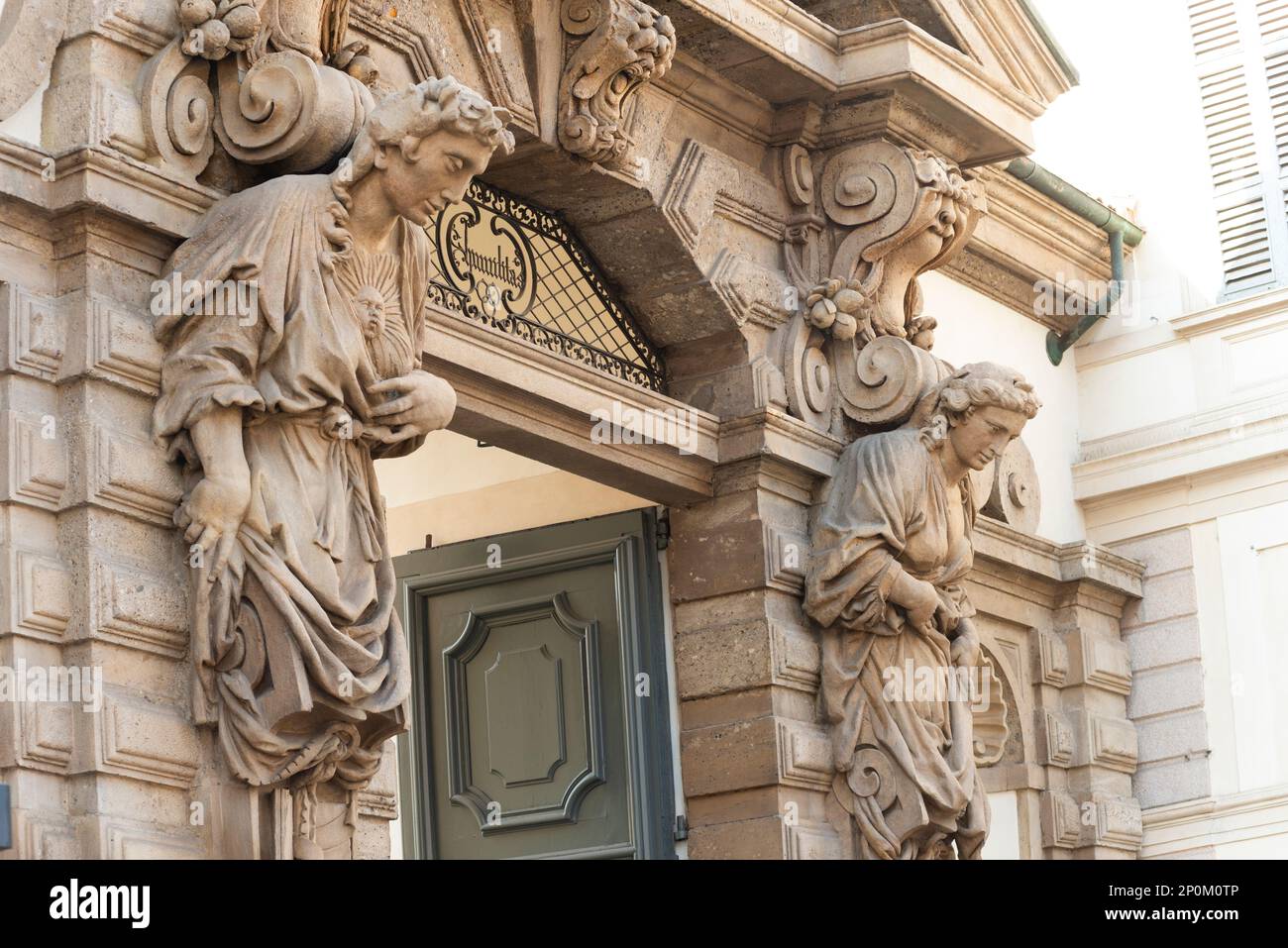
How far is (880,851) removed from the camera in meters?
9.64

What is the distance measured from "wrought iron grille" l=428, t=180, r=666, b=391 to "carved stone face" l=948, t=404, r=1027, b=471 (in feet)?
3.66

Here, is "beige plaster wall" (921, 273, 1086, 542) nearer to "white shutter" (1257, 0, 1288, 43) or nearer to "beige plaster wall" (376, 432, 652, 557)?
"white shutter" (1257, 0, 1288, 43)

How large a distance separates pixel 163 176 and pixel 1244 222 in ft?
21.1

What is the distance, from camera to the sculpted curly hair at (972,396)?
9.94 m

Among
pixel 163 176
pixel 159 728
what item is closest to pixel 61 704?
pixel 159 728

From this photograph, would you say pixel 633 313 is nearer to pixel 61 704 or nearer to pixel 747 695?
pixel 747 695

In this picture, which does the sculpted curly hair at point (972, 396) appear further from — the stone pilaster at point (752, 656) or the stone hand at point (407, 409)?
the stone hand at point (407, 409)

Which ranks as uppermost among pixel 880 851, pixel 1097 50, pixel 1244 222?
pixel 1097 50

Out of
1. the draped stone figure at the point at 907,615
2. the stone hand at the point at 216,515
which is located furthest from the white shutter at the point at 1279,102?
the stone hand at the point at 216,515

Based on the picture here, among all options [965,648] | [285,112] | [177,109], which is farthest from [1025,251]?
[177,109]

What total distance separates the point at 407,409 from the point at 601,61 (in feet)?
6.67

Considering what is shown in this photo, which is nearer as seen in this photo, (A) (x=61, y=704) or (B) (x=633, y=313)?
(A) (x=61, y=704)

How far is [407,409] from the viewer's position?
7547mm

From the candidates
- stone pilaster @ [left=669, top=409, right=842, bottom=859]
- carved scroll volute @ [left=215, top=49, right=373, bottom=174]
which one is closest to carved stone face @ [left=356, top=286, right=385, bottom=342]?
carved scroll volute @ [left=215, top=49, right=373, bottom=174]
